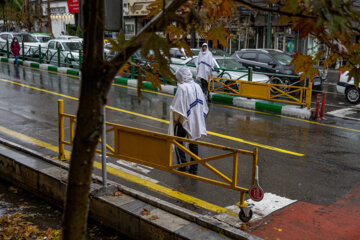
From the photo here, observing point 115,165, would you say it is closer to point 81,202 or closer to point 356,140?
point 81,202

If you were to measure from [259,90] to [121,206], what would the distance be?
28.7 ft

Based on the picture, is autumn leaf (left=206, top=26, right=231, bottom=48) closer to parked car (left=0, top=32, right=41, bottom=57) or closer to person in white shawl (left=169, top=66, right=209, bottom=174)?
person in white shawl (left=169, top=66, right=209, bottom=174)

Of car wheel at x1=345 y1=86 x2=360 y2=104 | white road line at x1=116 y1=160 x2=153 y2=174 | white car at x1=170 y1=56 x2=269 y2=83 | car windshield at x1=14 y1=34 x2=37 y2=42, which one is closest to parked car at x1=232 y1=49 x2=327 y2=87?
white car at x1=170 y1=56 x2=269 y2=83

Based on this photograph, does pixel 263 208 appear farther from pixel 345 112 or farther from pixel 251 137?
pixel 345 112

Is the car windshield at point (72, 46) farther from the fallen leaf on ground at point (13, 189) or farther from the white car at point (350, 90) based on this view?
the fallen leaf on ground at point (13, 189)

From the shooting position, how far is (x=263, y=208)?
568 cm

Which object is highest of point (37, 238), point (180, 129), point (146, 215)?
point (180, 129)

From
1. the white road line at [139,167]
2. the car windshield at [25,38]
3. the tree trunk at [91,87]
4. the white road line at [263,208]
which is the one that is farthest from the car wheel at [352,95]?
the car windshield at [25,38]

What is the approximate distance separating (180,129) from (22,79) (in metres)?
12.6

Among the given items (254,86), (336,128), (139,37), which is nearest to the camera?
(139,37)

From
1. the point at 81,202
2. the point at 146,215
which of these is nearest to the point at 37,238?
the point at 146,215

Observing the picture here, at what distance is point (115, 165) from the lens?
7.43 metres

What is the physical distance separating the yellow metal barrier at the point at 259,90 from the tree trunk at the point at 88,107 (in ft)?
31.8

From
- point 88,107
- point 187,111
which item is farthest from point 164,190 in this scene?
point 88,107
